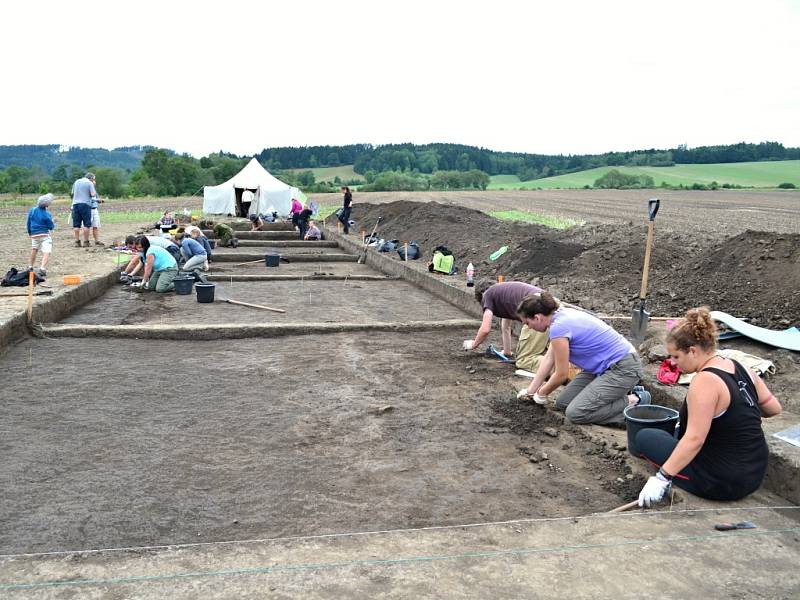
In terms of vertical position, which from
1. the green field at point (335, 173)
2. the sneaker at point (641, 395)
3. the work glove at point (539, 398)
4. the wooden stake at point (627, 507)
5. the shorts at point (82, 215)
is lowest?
the wooden stake at point (627, 507)

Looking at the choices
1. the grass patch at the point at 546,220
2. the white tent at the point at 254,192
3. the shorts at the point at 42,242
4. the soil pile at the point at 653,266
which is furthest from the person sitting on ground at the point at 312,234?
the shorts at the point at 42,242

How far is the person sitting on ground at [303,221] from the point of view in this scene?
21331mm

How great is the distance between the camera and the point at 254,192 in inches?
1086

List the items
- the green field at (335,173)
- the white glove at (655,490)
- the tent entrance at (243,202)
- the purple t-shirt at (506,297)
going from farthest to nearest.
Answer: the green field at (335,173)
the tent entrance at (243,202)
the purple t-shirt at (506,297)
the white glove at (655,490)

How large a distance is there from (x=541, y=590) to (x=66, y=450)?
324cm

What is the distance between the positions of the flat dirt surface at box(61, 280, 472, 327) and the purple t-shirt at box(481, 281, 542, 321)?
315 cm

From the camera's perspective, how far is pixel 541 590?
2562 millimetres

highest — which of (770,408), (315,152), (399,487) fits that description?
(315,152)

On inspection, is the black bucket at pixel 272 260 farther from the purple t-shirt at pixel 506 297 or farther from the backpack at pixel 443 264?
the purple t-shirt at pixel 506 297

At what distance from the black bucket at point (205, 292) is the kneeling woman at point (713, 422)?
7712mm

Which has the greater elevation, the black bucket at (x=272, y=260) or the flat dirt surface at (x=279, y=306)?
the black bucket at (x=272, y=260)

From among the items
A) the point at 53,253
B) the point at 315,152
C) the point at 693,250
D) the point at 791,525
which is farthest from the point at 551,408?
the point at 315,152

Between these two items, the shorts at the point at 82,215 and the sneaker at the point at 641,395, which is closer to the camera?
the sneaker at the point at 641,395

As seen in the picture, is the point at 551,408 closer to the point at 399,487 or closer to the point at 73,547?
the point at 399,487
